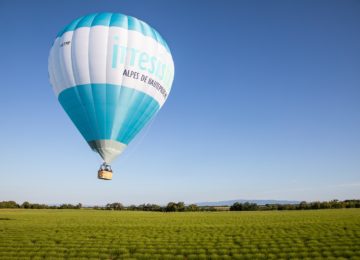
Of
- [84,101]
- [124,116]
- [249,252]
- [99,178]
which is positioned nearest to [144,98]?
[124,116]

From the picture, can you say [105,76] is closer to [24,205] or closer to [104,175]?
[104,175]

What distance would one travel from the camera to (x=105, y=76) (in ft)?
60.1

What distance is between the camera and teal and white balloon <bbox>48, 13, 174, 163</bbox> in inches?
721

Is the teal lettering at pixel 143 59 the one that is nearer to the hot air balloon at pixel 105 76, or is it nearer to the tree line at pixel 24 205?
the hot air balloon at pixel 105 76

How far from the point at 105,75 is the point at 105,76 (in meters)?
0.06

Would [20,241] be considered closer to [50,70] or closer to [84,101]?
[84,101]

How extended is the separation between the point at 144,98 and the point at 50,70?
6.02 meters

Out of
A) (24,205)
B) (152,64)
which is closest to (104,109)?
(152,64)

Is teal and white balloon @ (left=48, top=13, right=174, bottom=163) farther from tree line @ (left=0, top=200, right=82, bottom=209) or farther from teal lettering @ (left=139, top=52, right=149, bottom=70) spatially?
tree line @ (left=0, top=200, right=82, bottom=209)

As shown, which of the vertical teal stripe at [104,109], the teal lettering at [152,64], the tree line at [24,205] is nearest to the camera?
the vertical teal stripe at [104,109]

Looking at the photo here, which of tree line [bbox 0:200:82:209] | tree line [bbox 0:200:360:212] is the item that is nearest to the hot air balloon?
tree line [bbox 0:200:360:212]

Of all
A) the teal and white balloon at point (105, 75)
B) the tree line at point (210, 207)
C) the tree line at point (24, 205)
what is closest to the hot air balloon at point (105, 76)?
the teal and white balloon at point (105, 75)

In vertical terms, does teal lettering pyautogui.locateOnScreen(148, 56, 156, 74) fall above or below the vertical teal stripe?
above

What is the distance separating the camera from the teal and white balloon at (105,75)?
18.3 metres
